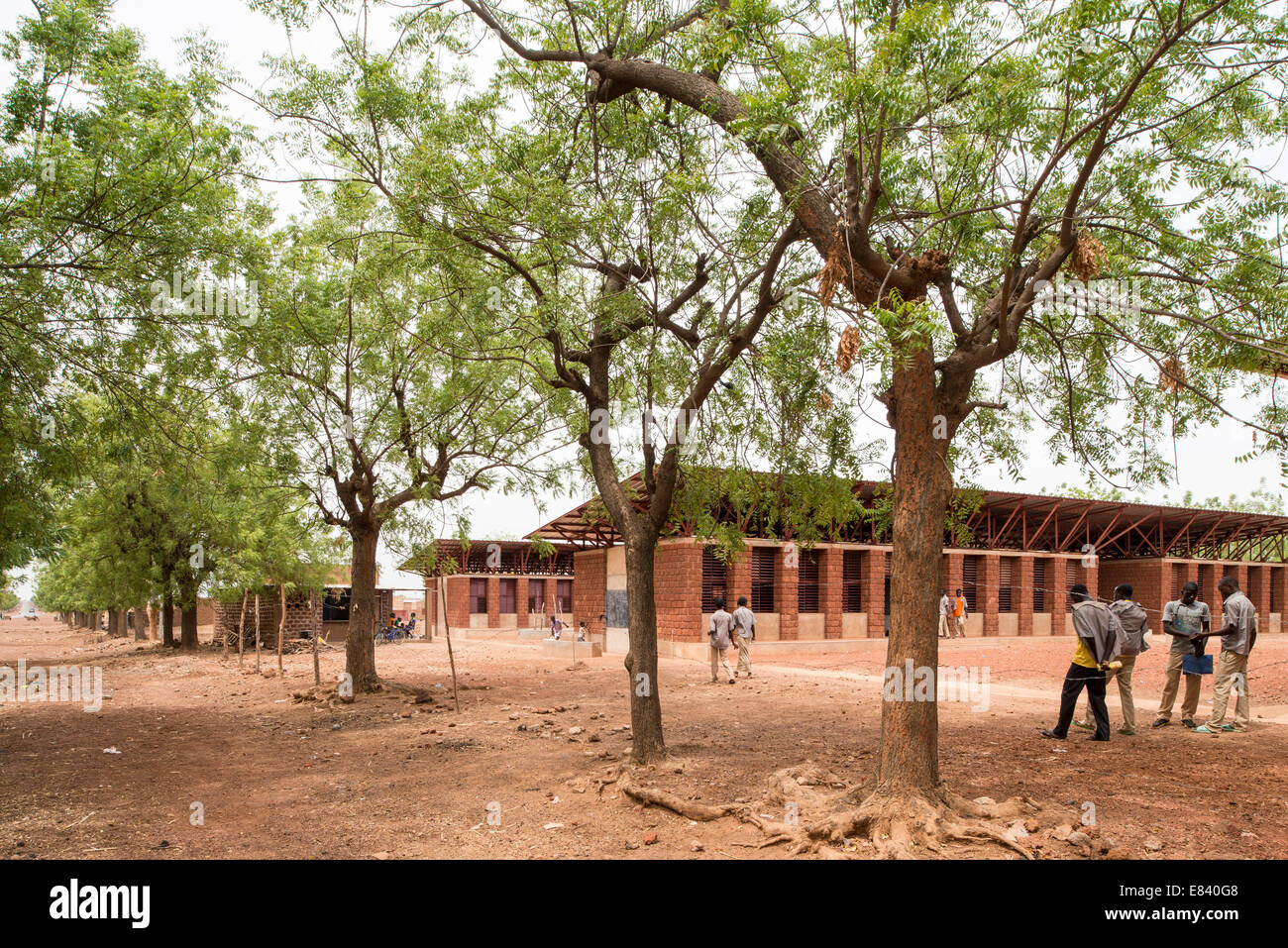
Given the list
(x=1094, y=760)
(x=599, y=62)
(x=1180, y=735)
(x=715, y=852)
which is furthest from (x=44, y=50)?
(x=1180, y=735)

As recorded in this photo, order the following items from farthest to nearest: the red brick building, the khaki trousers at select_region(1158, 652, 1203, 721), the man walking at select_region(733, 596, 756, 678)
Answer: the red brick building
the man walking at select_region(733, 596, 756, 678)
the khaki trousers at select_region(1158, 652, 1203, 721)

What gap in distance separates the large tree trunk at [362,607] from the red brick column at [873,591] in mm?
16946

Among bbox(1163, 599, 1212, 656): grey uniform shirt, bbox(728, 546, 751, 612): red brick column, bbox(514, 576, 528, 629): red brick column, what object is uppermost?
bbox(1163, 599, 1212, 656): grey uniform shirt

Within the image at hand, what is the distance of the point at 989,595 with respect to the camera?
30906mm

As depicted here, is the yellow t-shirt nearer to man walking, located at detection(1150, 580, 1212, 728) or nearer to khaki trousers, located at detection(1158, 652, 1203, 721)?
man walking, located at detection(1150, 580, 1212, 728)

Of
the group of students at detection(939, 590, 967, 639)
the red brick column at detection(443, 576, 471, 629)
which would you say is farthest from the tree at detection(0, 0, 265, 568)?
the red brick column at detection(443, 576, 471, 629)

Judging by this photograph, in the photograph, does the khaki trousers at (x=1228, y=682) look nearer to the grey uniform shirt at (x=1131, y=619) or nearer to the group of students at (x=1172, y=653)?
the group of students at (x=1172, y=653)

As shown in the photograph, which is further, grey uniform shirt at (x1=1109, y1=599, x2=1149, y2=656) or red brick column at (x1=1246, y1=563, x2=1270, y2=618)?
red brick column at (x1=1246, y1=563, x2=1270, y2=618)

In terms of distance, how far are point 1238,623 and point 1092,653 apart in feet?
6.87

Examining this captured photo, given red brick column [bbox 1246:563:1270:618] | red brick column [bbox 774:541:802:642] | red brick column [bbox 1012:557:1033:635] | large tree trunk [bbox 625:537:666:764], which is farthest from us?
red brick column [bbox 1246:563:1270:618]

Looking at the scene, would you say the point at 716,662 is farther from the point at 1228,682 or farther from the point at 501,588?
the point at 501,588

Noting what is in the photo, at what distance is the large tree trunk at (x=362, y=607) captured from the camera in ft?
53.4

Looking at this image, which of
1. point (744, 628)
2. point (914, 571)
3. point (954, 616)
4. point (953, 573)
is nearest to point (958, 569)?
point (953, 573)

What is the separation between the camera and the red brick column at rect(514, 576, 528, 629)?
48.2m
